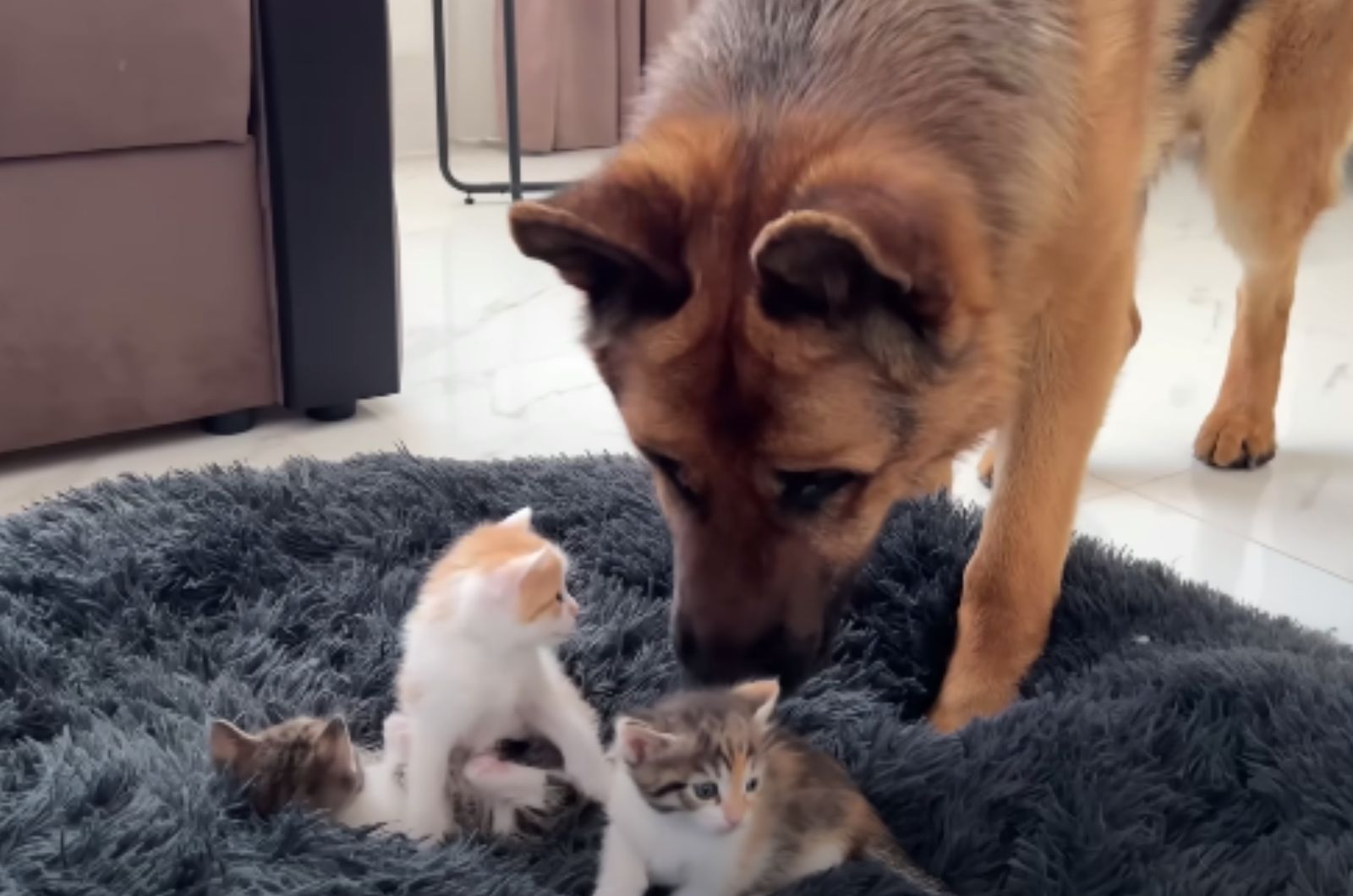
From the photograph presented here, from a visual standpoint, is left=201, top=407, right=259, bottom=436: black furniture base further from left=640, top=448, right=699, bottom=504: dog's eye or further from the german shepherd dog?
left=640, top=448, right=699, bottom=504: dog's eye

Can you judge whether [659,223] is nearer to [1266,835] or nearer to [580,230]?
[580,230]

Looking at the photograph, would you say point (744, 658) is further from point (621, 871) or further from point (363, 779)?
point (363, 779)

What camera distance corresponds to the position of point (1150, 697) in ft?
4.72

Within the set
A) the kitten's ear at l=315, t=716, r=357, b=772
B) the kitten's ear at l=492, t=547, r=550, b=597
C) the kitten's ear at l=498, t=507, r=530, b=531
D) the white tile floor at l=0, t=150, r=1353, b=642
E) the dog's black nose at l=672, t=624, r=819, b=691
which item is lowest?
the white tile floor at l=0, t=150, r=1353, b=642

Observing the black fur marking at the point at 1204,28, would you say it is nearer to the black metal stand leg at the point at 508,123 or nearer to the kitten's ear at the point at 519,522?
the kitten's ear at the point at 519,522

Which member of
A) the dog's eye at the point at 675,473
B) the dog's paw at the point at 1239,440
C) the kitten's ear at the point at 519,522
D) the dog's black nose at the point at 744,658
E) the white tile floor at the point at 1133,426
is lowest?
the white tile floor at the point at 1133,426

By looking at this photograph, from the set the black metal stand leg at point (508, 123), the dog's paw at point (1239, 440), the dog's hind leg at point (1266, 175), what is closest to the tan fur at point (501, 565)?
the dog's hind leg at point (1266, 175)

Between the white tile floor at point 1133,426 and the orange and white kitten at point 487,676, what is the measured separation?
0.27 metres

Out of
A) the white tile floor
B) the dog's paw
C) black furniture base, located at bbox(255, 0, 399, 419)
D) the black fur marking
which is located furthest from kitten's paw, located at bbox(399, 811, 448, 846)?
the dog's paw

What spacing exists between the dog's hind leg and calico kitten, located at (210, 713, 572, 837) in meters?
1.46

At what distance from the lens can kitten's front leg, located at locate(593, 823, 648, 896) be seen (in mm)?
1202

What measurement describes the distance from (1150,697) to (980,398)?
0.36 meters

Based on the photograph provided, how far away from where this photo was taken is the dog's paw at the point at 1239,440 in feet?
8.04

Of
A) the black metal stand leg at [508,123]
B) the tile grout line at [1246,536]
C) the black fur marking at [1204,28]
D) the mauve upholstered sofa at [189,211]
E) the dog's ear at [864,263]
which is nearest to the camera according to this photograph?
the dog's ear at [864,263]
